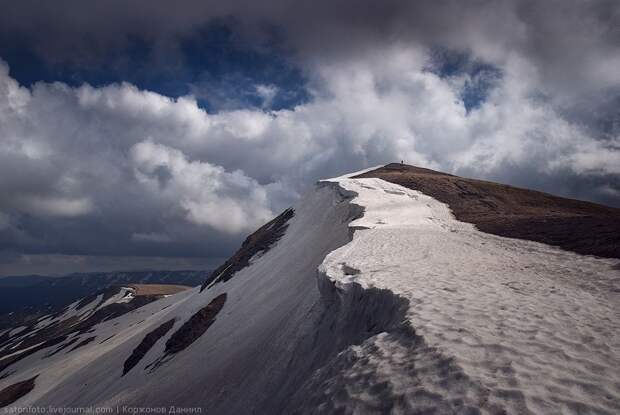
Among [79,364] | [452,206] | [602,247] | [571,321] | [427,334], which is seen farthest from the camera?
[79,364]

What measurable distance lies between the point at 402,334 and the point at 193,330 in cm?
2751

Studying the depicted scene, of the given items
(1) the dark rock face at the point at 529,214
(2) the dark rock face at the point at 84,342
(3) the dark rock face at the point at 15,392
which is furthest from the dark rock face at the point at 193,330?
(2) the dark rock face at the point at 84,342

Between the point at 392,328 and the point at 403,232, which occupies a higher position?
the point at 403,232

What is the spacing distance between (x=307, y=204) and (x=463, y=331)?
1651 inches

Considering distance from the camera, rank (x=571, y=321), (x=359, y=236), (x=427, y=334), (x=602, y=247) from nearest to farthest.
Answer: (x=427, y=334)
(x=571, y=321)
(x=602, y=247)
(x=359, y=236)

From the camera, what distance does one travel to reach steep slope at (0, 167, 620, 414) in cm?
550

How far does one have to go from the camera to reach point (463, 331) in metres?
7.13

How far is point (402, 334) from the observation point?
7547mm

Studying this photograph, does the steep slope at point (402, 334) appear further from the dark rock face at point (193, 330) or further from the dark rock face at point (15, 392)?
the dark rock face at point (15, 392)

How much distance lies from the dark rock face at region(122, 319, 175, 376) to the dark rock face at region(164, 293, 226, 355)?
4572 mm

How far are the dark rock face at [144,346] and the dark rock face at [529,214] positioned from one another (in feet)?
104

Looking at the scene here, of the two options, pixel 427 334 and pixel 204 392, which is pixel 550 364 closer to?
pixel 427 334

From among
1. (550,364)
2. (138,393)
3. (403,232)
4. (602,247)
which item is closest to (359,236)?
(403,232)

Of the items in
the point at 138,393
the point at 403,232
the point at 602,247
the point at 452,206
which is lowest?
the point at 138,393
